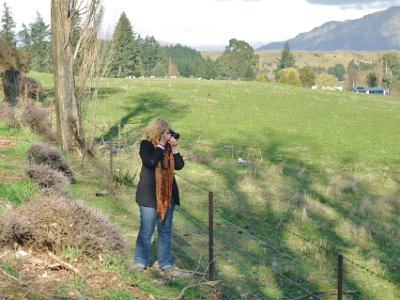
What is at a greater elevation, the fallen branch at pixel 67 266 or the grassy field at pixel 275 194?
the fallen branch at pixel 67 266

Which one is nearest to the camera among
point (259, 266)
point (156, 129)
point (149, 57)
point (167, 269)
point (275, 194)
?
point (156, 129)

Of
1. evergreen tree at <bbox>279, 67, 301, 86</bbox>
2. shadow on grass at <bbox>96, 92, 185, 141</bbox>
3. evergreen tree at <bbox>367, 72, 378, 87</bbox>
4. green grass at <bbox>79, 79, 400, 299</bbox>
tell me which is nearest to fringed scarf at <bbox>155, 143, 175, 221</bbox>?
green grass at <bbox>79, 79, 400, 299</bbox>

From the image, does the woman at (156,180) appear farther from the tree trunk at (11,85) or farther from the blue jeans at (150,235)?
the tree trunk at (11,85)

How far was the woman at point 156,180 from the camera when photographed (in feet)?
24.8

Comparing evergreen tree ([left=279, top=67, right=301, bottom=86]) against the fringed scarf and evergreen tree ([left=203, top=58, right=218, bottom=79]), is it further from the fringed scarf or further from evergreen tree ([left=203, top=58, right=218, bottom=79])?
the fringed scarf

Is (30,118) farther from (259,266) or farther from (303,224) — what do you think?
(259,266)

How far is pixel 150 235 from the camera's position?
307 inches

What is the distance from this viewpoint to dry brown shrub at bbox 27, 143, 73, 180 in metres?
12.3

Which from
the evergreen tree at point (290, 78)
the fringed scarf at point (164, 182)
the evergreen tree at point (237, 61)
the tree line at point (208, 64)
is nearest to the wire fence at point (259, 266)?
the fringed scarf at point (164, 182)

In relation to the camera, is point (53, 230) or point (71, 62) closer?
point (53, 230)

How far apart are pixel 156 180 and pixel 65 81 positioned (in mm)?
9172

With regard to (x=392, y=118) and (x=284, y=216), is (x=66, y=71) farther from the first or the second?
(x=392, y=118)

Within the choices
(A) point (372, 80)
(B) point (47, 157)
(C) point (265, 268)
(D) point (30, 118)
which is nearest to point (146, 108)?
(D) point (30, 118)

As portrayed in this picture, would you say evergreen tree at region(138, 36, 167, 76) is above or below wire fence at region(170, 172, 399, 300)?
above
